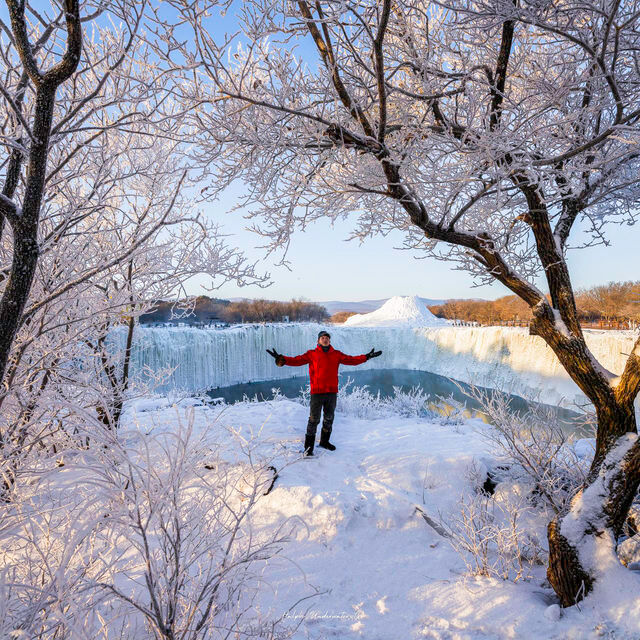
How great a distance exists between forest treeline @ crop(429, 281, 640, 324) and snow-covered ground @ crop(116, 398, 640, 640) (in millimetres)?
10502

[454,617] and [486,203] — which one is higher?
[486,203]

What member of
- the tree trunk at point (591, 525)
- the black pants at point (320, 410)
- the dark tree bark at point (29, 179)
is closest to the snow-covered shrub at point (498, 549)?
the tree trunk at point (591, 525)

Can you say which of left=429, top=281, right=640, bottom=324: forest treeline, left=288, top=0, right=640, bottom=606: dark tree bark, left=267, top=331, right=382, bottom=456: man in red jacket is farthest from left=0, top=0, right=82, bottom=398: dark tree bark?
left=429, top=281, right=640, bottom=324: forest treeline

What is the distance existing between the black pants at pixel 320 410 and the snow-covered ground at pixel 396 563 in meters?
0.30

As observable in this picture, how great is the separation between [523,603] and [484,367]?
85.6 ft

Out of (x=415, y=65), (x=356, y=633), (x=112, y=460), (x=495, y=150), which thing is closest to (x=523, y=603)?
(x=356, y=633)

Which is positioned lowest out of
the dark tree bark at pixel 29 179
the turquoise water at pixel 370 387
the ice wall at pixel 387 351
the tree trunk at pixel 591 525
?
the turquoise water at pixel 370 387

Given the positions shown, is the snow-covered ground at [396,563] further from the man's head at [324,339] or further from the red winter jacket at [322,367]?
the man's head at [324,339]

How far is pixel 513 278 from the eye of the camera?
3010 mm

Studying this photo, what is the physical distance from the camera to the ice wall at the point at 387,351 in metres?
18.8

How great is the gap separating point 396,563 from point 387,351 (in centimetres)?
3245

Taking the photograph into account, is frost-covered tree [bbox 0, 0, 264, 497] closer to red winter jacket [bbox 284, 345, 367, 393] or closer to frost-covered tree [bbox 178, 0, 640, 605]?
frost-covered tree [bbox 178, 0, 640, 605]

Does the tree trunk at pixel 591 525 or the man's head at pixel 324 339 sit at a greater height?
the man's head at pixel 324 339

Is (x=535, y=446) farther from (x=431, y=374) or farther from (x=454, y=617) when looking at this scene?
(x=431, y=374)
